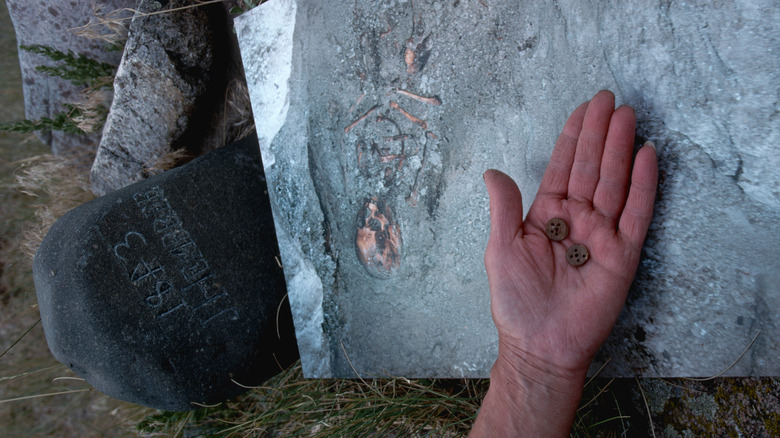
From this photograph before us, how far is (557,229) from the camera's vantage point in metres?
1.36

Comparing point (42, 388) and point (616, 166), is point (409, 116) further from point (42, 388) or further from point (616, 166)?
point (42, 388)

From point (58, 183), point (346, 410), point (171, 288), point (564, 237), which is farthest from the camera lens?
point (58, 183)

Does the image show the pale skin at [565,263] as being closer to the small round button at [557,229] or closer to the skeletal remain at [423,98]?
the small round button at [557,229]

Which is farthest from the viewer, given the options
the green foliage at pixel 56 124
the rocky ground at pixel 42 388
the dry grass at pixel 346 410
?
the green foliage at pixel 56 124

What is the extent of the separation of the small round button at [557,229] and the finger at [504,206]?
8 centimetres

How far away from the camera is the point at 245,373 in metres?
2.02

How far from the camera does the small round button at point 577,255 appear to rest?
51.6 inches

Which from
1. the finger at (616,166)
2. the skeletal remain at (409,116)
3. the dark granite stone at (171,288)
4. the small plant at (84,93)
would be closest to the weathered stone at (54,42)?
the small plant at (84,93)

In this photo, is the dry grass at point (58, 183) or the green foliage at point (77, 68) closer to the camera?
the green foliage at point (77, 68)

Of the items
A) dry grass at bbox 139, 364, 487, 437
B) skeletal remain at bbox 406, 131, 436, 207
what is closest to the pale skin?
skeletal remain at bbox 406, 131, 436, 207

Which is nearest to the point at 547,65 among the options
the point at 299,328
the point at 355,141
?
the point at 355,141

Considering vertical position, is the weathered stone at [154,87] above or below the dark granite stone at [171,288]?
above

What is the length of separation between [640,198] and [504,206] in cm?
33

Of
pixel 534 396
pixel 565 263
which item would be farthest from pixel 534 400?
pixel 565 263
